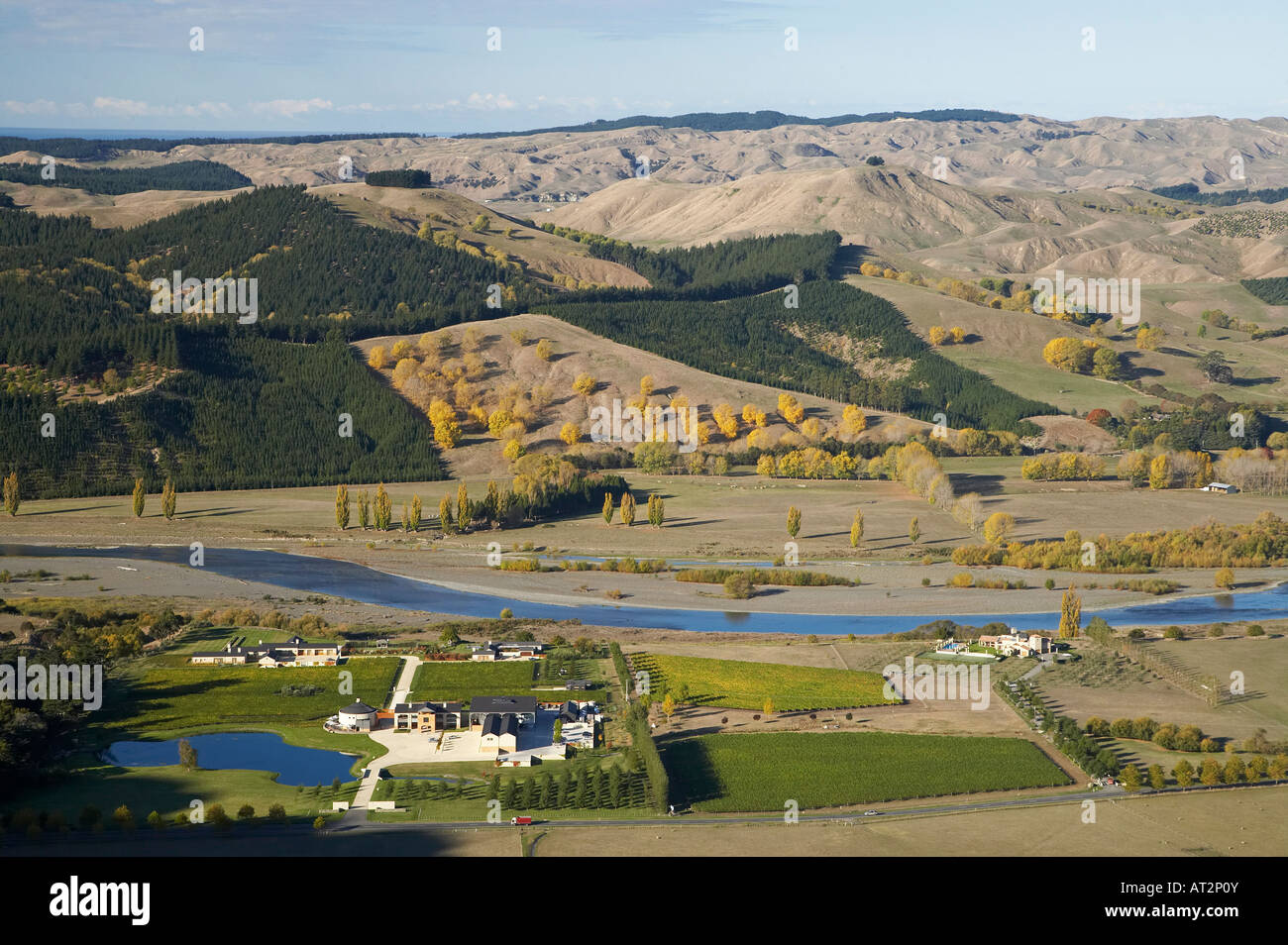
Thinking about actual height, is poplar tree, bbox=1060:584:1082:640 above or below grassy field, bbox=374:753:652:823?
above

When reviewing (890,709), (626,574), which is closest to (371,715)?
(890,709)

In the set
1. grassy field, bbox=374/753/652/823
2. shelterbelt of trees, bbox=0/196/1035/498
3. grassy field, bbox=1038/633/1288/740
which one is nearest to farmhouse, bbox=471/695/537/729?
grassy field, bbox=374/753/652/823

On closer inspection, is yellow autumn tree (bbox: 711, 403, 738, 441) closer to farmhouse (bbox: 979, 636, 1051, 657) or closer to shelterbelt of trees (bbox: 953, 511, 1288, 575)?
shelterbelt of trees (bbox: 953, 511, 1288, 575)

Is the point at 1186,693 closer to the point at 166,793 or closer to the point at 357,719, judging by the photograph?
the point at 357,719

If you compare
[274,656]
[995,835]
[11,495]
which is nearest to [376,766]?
[274,656]

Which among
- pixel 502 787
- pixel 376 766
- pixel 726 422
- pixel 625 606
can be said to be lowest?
pixel 502 787

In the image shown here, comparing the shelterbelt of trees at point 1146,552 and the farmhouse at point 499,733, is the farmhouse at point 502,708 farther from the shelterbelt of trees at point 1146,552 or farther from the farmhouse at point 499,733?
the shelterbelt of trees at point 1146,552
